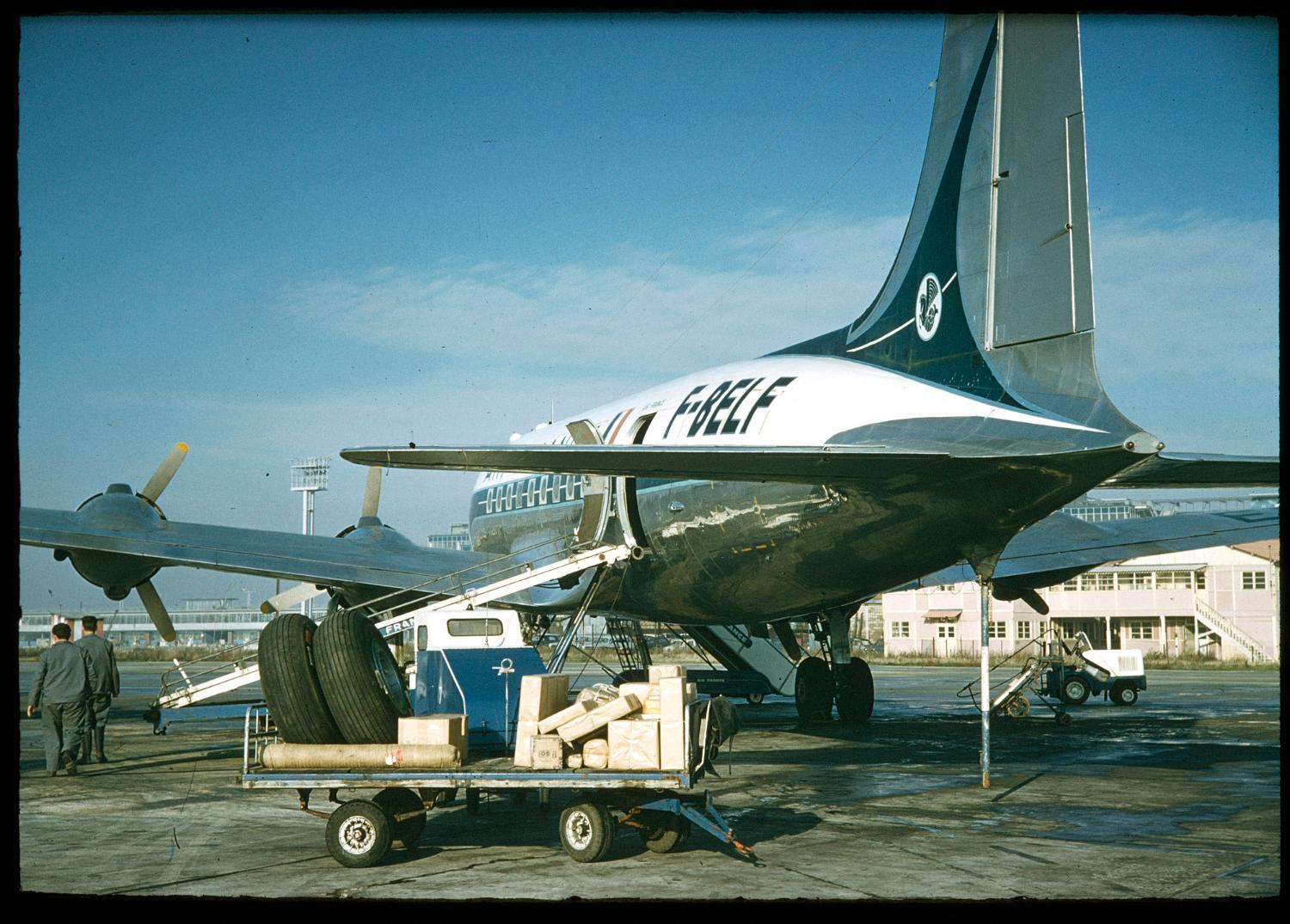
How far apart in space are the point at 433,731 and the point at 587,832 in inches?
62.2

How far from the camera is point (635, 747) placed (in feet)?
32.7

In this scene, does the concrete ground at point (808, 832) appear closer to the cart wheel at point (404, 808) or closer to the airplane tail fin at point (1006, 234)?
the cart wheel at point (404, 808)

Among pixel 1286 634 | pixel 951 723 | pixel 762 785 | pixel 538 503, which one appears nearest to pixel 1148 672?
pixel 951 723

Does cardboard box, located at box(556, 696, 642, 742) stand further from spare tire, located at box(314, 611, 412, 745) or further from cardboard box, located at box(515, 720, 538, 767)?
spare tire, located at box(314, 611, 412, 745)

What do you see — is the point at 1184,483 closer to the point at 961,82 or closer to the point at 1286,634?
the point at 1286,634

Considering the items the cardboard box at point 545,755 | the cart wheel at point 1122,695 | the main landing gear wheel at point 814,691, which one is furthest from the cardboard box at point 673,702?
the cart wheel at point 1122,695

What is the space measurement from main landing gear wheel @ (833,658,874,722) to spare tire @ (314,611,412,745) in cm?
1328

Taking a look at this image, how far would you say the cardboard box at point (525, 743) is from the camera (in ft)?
33.3

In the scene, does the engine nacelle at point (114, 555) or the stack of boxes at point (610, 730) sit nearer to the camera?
the stack of boxes at point (610, 730)

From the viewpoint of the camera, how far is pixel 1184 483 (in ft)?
38.4

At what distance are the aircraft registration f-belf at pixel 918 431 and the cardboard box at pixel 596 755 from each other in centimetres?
254

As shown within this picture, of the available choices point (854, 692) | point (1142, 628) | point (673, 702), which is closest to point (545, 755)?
point (673, 702)

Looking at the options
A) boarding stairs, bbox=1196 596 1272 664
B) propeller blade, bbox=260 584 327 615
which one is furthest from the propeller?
boarding stairs, bbox=1196 596 1272 664

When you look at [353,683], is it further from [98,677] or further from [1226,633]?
[1226,633]
